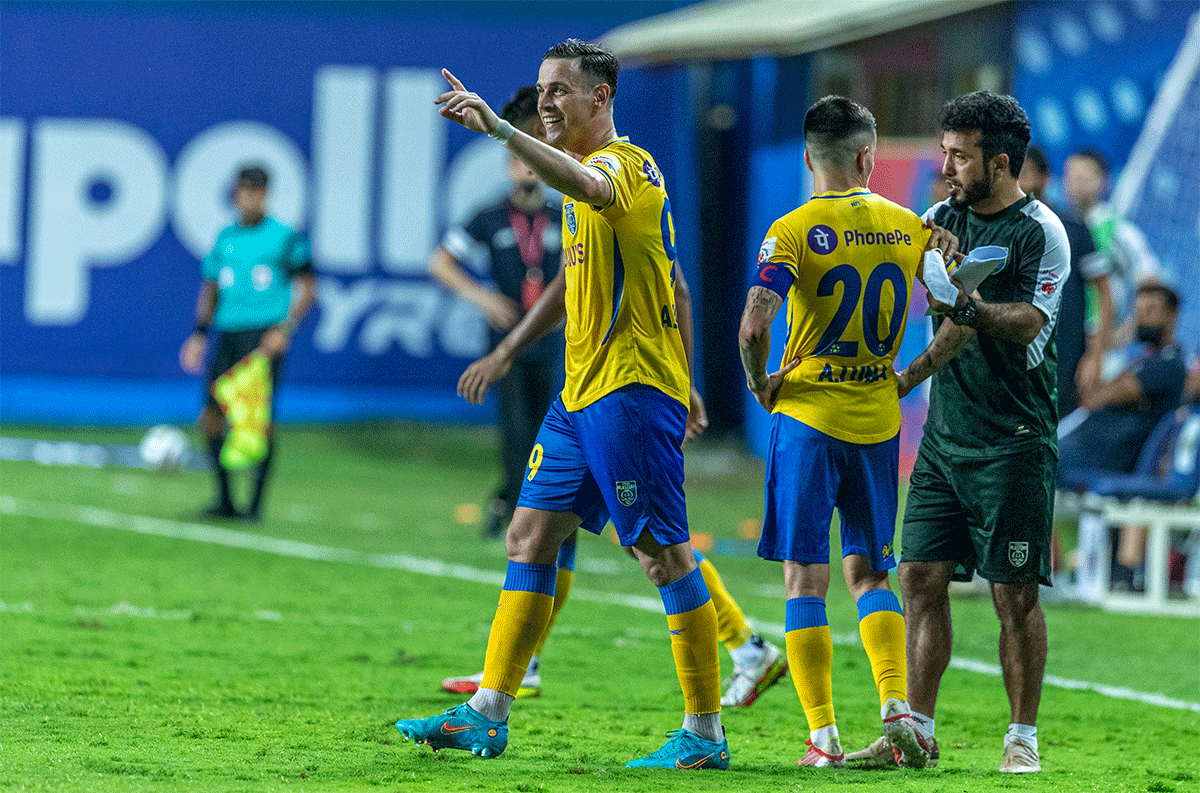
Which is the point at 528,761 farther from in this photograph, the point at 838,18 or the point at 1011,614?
the point at 838,18

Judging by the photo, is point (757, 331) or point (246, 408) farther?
point (246, 408)

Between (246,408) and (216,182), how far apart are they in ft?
20.3

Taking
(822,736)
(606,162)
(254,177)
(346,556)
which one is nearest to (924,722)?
(822,736)

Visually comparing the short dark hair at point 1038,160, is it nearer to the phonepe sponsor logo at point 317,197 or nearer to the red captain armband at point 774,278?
the red captain armband at point 774,278

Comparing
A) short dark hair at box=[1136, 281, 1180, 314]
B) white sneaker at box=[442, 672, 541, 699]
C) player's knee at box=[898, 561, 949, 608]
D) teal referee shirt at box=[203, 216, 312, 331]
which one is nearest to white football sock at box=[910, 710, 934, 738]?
player's knee at box=[898, 561, 949, 608]

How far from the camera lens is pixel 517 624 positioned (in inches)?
186

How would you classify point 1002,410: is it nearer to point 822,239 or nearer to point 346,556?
point 822,239

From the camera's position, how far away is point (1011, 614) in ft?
16.1

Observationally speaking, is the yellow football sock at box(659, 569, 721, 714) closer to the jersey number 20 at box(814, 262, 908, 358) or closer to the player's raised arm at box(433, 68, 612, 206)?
the jersey number 20 at box(814, 262, 908, 358)

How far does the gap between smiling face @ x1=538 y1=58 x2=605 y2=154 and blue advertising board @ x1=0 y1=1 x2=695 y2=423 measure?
11780 millimetres

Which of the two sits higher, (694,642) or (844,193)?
(844,193)

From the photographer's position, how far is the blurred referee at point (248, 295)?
36.4 ft

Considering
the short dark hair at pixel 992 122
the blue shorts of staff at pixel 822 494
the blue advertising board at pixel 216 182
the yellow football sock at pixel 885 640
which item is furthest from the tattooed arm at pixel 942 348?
the blue advertising board at pixel 216 182

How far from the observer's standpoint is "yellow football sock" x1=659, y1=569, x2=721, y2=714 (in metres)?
4.71
